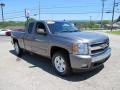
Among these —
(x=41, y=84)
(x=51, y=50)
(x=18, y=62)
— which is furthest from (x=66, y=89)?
(x=18, y=62)

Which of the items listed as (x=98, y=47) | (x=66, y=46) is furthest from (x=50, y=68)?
(x=98, y=47)

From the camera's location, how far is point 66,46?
589cm

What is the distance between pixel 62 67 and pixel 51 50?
2.61ft

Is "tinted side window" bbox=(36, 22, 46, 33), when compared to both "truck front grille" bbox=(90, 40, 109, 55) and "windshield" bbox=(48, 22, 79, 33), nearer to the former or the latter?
"windshield" bbox=(48, 22, 79, 33)

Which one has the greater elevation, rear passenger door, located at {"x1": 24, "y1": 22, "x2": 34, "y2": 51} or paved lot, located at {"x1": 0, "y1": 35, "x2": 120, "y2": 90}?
rear passenger door, located at {"x1": 24, "y1": 22, "x2": 34, "y2": 51}

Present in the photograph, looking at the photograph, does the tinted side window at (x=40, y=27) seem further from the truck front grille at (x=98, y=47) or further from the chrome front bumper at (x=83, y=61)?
the truck front grille at (x=98, y=47)

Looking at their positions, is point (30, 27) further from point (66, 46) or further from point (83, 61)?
point (83, 61)

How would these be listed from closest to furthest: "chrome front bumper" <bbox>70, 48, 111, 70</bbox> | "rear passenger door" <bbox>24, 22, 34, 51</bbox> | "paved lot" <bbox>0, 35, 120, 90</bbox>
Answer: "paved lot" <bbox>0, 35, 120, 90</bbox> → "chrome front bumper" <bbox>70, 48, 111, 70</bbox> → "rear passenger door" <bbox>24, 22, 34, 51</bbox>

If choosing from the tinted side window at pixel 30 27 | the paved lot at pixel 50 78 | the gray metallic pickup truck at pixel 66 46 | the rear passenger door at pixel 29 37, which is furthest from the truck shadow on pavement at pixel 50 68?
the tinted side window at pixel 30 27

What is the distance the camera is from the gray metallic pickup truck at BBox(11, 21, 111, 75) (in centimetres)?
566

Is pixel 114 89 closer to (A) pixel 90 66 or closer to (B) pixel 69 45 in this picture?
(A) pixel 90 66

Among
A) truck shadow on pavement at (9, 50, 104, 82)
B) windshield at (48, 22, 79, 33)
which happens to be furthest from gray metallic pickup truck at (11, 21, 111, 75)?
truck shadow on pavement at (9, 50, 104, 82)

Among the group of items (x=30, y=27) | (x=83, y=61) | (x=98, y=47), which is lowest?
(x=83, y=61)

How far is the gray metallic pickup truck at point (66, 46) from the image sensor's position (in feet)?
18.6
